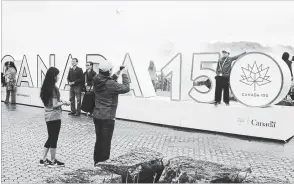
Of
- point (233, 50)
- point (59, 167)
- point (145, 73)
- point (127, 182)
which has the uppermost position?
point (233, 50)

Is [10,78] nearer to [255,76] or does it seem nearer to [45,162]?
[45,162]

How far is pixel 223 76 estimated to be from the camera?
10.1 metres

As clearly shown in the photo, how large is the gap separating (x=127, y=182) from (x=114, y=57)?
376 inches

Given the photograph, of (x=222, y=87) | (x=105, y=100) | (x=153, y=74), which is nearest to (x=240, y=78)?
(x=222, y=87)

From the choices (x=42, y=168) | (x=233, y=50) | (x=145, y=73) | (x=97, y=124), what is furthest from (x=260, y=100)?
(x=233, y=50)

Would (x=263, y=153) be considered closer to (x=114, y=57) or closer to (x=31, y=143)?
(x=31, y=143)

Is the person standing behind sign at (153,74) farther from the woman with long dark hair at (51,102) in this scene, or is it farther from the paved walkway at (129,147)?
the woman with long dark hair at (51,102)

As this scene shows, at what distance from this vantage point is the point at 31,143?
8.57 m

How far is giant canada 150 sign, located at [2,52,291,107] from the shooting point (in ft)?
30.3

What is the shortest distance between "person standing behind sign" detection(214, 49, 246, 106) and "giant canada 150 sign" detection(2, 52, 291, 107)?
16 cm

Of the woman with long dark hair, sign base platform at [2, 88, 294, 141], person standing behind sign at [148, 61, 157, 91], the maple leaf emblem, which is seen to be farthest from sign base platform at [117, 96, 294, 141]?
the woman with long dark hair

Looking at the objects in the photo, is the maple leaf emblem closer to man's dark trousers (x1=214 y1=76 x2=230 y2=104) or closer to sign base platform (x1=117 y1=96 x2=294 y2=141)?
man's dark trousers (x1=214 y1=76 x2=230 y2=104)

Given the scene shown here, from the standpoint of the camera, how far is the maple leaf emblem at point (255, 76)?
941 cm

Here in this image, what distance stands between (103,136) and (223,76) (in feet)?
16.8
